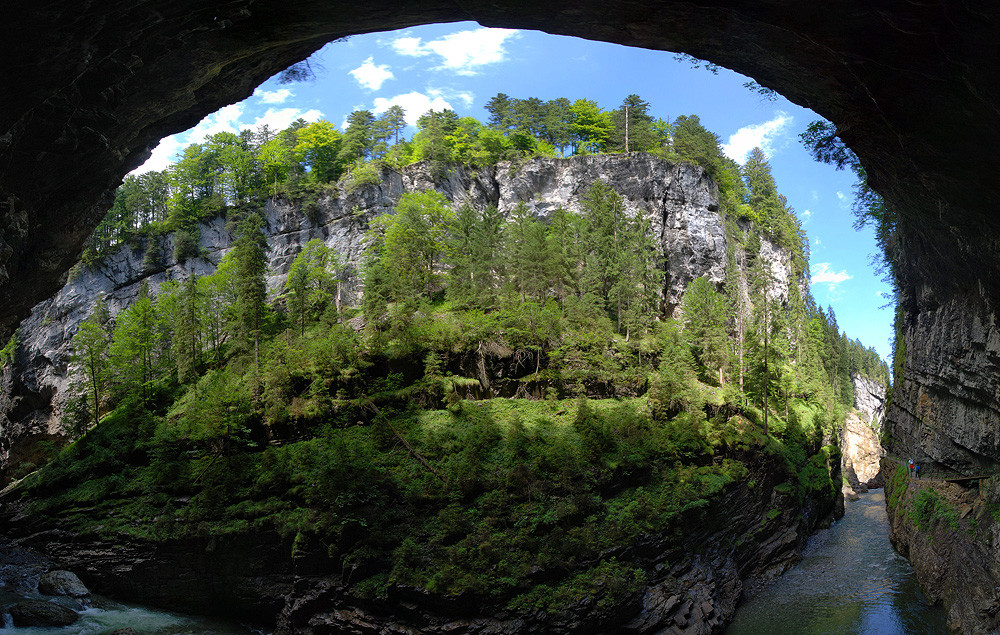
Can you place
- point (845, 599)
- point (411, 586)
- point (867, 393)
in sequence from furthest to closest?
point (867, 393) < point (845, 599) < point (411, 586)

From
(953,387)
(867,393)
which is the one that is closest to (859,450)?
(867,393)

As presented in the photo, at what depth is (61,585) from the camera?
60.1ft

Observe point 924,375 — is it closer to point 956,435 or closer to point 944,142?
point 956,435

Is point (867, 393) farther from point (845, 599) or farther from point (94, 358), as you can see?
point (94, 358)

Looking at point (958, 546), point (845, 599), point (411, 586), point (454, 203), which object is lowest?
point (845, 599)

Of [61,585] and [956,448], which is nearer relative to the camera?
[956,448]

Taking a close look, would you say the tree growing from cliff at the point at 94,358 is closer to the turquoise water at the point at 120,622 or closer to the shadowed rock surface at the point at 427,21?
the turquoise water at the point at 120,622

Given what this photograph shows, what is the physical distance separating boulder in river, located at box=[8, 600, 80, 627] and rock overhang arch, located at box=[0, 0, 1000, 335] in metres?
10.1

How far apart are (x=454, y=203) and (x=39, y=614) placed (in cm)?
3606

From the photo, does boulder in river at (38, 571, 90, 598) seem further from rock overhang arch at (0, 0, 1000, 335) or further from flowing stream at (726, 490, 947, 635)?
flowing stream at (726, 490, 947, 635)

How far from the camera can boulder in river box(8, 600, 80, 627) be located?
1593 centimetres

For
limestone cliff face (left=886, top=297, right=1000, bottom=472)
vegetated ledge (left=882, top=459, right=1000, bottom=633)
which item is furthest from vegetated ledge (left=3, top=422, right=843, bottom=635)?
limestone cliff face (left=886, top=297, right=1000, bottom=472)

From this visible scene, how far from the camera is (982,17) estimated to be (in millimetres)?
6324

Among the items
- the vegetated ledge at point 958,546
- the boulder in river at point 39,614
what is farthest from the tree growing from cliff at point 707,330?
the boulder in river at point 39,614
